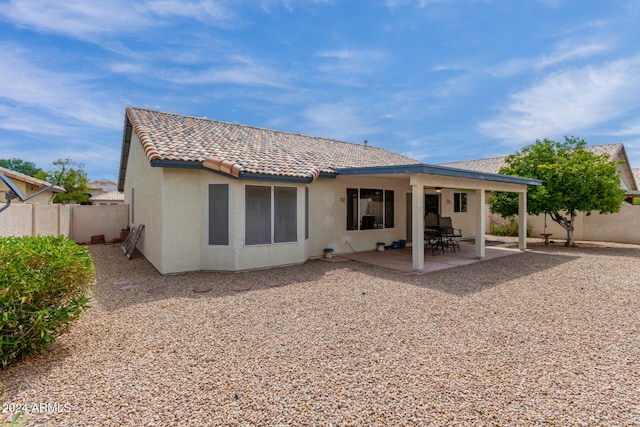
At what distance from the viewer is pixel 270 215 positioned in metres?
9.72

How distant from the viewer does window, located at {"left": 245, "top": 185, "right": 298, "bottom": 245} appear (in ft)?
30.7

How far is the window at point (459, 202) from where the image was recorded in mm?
17547

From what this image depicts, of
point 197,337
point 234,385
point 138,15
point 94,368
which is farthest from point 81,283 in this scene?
point 138,15

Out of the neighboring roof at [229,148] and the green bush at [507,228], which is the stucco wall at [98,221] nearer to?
the neighboring roof at [229,148]

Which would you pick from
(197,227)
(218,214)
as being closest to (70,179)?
(197,227)

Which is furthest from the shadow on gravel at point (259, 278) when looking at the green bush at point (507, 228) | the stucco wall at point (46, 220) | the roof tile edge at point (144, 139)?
the green bush at point (507, 228)

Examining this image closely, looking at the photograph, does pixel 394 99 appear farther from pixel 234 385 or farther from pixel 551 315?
pixel 234 385

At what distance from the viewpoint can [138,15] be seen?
9.44 meters

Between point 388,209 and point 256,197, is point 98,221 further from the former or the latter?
point 388,209

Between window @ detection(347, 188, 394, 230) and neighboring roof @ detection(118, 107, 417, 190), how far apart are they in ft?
4.60

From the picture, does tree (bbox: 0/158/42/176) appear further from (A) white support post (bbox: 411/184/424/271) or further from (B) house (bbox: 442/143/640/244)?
(B) house (bbox: 442/143/640/244)

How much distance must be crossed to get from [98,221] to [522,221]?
21.7 m

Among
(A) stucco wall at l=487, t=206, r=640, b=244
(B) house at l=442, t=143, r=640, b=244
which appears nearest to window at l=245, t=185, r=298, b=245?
(B) house at l=442, t=143, r=640, b=244

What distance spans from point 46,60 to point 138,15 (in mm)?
5455
